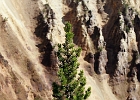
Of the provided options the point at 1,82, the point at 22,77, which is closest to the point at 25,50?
the point at 22,77

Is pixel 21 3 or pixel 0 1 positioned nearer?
pixel 0 1

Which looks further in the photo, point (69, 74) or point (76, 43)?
point (76, 43)

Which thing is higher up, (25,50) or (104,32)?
(104,32)

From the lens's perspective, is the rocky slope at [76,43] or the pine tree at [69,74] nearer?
the pine tree at [69,74]

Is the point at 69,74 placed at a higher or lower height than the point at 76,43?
lower

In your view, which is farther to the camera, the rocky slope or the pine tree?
the rocky slope

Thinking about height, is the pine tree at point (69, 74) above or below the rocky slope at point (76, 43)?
below

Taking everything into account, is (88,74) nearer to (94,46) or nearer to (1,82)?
(94,46)

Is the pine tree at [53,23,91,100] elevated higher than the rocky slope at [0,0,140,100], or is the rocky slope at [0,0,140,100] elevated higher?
the rocky slope at [0,0,140,100]
